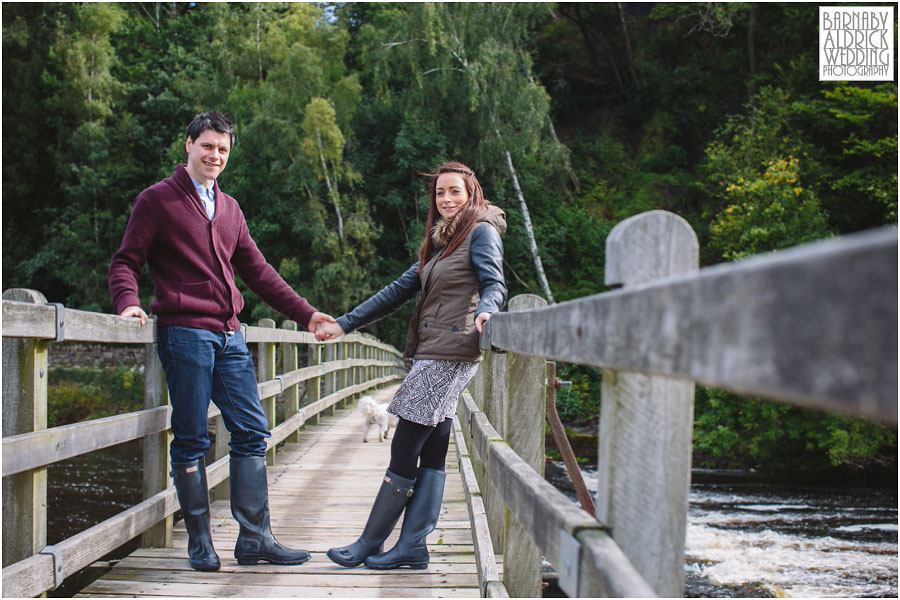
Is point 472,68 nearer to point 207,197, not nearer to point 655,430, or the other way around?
point 207,197

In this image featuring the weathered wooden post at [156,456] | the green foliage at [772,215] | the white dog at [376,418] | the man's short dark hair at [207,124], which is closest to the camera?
the man's short dark hair at [207,124]

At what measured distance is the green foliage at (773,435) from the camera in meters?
16.1

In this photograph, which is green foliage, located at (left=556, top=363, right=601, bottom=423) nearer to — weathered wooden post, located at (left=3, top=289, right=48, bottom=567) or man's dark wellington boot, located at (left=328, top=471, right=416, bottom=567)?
man's dark wellington boot, located at (left=328, top=471, right=416, bottom=567)

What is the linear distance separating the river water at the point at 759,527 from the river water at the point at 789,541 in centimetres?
1

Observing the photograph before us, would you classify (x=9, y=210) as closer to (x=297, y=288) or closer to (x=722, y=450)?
(x=297, y=288)

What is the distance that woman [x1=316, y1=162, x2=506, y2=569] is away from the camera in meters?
2.86

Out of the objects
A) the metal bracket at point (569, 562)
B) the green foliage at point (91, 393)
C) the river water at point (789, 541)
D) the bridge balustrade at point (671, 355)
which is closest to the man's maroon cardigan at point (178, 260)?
the bridge balustrade at point (671, 355)

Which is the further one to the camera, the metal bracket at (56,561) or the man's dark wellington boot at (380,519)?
the man's dark wellington boot at (380,519)

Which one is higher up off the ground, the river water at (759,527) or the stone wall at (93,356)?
the stone wall at (93,356)

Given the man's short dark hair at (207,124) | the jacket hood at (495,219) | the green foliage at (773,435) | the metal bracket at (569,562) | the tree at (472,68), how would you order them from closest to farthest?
the metal bracket at (569,562) < the jacket hood at (495,219) < the man's short dark hair at (207,124) < the green foliage at (773,435) < the tree at (472,68)

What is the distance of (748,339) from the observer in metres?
0.66

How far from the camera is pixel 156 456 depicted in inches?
132

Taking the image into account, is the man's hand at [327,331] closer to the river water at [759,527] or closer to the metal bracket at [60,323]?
the metal bracket at [60,323]

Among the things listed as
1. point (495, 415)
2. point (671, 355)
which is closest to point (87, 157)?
point (495, 415)
